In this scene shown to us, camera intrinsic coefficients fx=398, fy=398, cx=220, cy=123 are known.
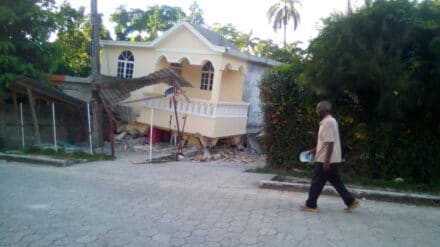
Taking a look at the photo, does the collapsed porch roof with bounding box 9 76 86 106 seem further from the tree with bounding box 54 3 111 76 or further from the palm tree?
the palm tree

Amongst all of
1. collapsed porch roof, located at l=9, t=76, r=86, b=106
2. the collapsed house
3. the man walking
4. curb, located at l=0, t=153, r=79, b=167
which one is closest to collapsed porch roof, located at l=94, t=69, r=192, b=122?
the collapsed house

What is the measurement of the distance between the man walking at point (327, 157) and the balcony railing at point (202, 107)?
8.74m

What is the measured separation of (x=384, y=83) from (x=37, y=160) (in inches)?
351

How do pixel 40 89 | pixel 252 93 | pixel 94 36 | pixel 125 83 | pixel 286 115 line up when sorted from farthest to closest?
pixel 252 93 < pixel 94 36 < pixel 125 83 < pixel 40 89 < pixel 286 115

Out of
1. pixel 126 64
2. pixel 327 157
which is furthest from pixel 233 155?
pixel 327 157

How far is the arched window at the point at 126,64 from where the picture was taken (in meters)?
17.6

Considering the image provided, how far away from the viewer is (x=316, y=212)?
6.16 m

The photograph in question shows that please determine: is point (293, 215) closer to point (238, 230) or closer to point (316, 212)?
point (316, 212)

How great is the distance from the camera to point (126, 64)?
58.0 feet

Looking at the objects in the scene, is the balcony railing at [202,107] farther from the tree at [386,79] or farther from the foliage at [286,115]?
the tree at [386,79]

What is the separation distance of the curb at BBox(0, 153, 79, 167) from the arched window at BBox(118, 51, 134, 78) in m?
7.20

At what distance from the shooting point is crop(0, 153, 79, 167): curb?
1052 centimetres

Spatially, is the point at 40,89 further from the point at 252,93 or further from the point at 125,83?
Result: the point at 252,93

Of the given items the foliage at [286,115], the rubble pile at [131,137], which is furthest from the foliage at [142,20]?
the foliage at [286,115]
